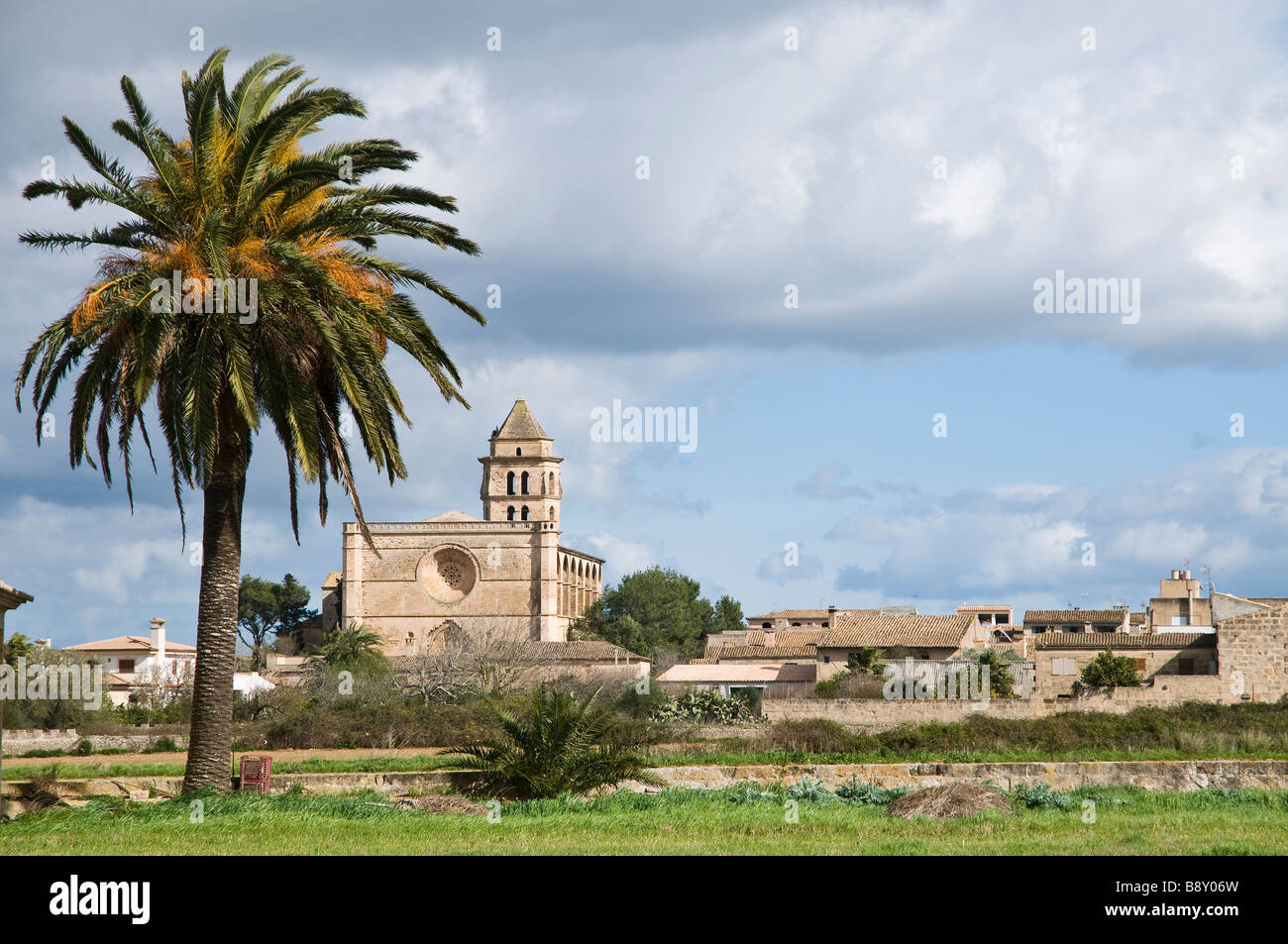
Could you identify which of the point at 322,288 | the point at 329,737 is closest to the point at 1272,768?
the point at 322,288

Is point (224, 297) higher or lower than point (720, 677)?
higher

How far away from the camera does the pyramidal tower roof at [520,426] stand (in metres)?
100

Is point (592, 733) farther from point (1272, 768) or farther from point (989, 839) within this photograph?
point (1272, 768)

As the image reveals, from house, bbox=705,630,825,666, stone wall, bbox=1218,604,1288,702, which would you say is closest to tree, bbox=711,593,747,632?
house, bbox=705,630,825,666

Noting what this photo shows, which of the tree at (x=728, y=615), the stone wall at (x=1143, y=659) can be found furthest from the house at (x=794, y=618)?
the stone wall at (x=1143, y=659)

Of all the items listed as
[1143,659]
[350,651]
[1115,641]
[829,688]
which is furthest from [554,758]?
[350,651]

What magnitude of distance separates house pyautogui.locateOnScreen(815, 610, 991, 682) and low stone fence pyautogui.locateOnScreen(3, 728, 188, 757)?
28.4 m

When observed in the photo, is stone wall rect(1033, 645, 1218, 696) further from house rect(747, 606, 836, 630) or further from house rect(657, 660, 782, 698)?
house rect(747, 606, 836, 630)

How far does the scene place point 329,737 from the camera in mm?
30672

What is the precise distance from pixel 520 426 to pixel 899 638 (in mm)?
49894

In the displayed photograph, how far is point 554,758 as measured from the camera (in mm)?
17469

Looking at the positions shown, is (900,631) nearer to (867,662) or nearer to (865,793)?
(867,662)

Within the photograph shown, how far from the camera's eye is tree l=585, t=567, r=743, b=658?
92.9 metres
